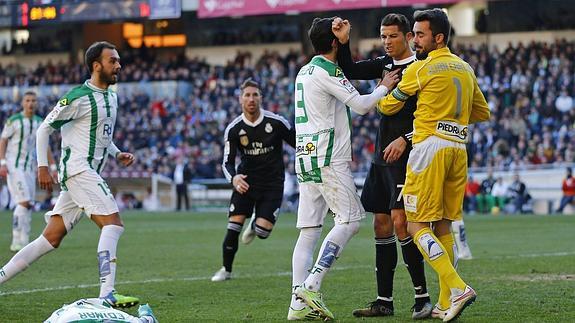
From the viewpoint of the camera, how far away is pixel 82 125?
1036 cm

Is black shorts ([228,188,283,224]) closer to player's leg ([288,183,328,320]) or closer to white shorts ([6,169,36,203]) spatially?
player's leg ([288,183,328,320])

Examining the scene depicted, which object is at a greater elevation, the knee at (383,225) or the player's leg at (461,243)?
the knee at (383,225)

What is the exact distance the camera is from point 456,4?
4678 centimetres

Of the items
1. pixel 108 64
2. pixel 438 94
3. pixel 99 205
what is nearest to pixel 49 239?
pixel 99 205

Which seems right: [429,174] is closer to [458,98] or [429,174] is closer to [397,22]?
[458,98]

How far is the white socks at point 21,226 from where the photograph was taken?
60.8 feet

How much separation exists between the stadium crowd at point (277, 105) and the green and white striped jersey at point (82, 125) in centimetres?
2758

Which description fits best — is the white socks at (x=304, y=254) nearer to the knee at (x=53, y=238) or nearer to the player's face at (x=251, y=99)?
the knee at (x=53, y=238)

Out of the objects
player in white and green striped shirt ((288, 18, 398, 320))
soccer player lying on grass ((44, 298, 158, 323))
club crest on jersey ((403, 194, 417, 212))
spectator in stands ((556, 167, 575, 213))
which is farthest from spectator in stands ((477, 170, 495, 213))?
soccer player lying on grass ((44, 298, 158, 323))

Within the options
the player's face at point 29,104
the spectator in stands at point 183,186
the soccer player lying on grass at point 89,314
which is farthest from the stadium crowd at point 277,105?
the soccer player lying on grass at point 89,314

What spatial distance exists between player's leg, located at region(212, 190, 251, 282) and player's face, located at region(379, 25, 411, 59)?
180 inches

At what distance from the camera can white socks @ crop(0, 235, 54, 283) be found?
33.4 feet

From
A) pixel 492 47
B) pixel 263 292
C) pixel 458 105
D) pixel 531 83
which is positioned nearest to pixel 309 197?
pixel 458 105

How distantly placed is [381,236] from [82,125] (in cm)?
294
